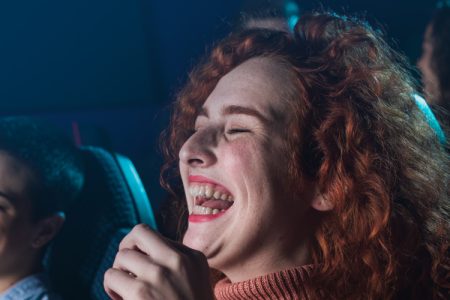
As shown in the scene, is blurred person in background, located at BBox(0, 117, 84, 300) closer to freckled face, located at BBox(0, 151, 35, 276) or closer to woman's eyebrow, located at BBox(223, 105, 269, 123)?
freckled face, located at BBox(0, 151, 35, 276)

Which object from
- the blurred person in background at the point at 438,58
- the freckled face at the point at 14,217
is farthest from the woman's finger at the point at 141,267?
the blurred person in background at the point at 438,58

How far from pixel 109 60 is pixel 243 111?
512 mm

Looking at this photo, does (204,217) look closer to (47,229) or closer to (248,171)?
(248,171)

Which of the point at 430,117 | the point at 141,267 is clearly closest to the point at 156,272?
the point at 141,267

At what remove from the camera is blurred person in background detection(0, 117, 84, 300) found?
1.08 metres

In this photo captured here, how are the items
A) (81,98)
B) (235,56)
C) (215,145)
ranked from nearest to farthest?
(215,145) < (235,56) < (81,98)

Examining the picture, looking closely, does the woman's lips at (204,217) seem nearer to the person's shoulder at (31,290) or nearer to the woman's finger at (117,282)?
the woman's finger at (117,282)

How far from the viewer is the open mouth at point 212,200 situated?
91cm

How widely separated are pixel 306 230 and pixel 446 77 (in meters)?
0.82

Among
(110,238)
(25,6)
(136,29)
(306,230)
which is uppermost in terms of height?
(25,6)

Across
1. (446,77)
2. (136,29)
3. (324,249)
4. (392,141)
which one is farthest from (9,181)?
(446,77)

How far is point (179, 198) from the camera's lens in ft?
4.00

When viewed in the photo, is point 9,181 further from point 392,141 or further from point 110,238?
point 392,141

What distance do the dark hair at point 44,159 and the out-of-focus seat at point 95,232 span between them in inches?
1.6
